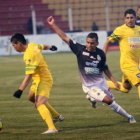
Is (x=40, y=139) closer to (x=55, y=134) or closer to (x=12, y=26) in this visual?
(x=55, y=134)

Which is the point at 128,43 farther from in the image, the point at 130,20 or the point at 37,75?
the point at 37,75

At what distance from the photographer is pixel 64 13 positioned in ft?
125

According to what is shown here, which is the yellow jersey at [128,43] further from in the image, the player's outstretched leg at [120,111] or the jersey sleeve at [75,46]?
the player's outstretched leg at [120,111]

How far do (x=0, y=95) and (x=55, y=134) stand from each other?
6290 millimetres

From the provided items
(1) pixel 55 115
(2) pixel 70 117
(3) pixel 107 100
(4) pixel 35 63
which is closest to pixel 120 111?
(3) pixel 107 100

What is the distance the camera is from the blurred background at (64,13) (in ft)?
120

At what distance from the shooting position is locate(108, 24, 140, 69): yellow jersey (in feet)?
35.6

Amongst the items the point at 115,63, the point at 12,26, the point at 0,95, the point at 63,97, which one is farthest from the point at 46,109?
the point at 12,26

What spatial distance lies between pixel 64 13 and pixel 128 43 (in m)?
27.4

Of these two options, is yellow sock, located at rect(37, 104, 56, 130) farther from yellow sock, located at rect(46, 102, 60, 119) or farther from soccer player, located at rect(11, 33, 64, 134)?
yellow sock, located at rect(46, 102, 60, 119)

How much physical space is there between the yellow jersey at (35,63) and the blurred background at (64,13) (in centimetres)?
2742

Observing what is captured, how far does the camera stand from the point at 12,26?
36.7 m

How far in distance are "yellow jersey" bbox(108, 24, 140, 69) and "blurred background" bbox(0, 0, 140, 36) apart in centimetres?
2528

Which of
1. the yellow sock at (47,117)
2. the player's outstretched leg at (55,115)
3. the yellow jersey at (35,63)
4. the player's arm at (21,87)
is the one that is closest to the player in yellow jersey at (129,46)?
the player's outstretched leg at (55,115)
